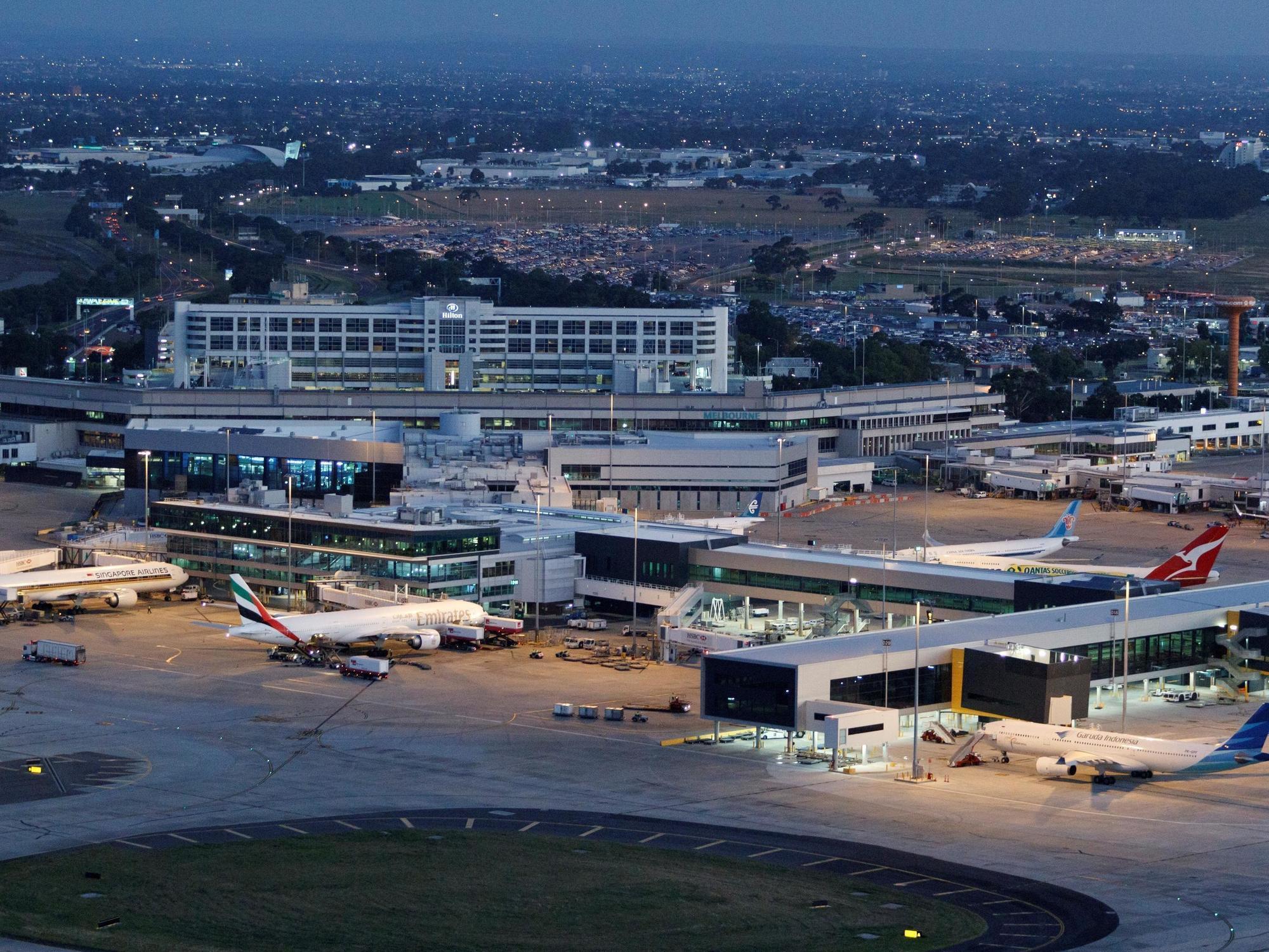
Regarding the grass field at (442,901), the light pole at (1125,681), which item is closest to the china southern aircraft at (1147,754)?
the light pole at (1125,681)

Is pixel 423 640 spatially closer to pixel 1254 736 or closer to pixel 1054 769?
pixel 1054 769

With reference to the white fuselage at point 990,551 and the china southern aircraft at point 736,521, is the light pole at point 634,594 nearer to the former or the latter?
the china southern aircraft at point 736,521

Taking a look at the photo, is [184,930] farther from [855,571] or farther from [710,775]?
[855,571]

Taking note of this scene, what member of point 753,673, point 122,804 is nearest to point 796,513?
point 753,673

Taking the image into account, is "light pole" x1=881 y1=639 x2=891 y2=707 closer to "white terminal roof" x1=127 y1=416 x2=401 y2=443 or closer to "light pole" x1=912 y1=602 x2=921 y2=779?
"light pole" x1=912 y1=602 x2=921 y2=779

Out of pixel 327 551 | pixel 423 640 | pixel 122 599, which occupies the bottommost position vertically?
pixel 122 599

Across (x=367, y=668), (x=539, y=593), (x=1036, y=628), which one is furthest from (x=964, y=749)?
(x=539, y=593)

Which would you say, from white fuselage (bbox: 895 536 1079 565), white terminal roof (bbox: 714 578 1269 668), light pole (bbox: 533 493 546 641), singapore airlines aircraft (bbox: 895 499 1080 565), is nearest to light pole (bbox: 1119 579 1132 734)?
white terminal roof (bbox: 714 578 1269 668)
